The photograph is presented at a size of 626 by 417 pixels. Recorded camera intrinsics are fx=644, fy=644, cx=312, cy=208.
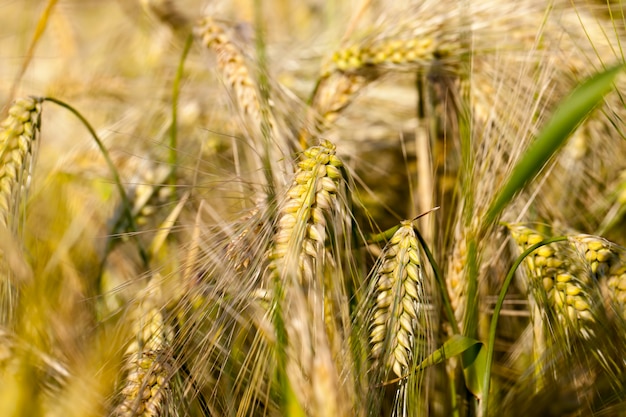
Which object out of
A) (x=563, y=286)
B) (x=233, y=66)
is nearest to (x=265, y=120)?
(x=233, y=66)

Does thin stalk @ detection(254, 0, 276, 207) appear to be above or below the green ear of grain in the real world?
above

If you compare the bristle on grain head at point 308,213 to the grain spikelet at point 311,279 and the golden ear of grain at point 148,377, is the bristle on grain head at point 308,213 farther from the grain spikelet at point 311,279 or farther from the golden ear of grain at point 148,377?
the golden ear of grain at point 148,377

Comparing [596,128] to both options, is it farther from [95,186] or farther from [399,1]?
[95,186]

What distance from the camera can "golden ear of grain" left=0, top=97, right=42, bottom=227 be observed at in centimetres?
73

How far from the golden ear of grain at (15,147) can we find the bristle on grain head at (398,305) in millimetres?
417

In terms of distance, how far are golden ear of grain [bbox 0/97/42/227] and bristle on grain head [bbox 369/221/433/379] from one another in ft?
1.37

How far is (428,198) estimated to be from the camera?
1059 mm

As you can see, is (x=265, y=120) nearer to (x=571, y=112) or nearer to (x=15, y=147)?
(x=15, y=147)

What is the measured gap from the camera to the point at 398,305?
625 mm

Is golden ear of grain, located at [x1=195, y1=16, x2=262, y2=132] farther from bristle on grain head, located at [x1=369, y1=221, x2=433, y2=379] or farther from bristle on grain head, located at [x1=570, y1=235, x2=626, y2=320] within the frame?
bristle on grain head, located at [x1=570, y1=235, x2=626, y2=320]

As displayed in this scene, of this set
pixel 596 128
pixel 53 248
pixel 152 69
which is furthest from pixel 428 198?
pixel 152 69

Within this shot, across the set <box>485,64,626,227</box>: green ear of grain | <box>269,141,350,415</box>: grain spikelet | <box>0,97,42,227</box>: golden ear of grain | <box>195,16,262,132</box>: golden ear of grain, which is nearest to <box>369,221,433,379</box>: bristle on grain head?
<box>269,141,350,415</box>: grain spikelet

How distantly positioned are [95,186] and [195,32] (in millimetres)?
411

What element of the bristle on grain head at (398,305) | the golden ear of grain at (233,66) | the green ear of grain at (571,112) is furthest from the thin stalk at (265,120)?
the green ear of grain at (571,112)
